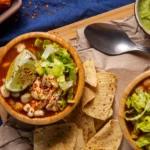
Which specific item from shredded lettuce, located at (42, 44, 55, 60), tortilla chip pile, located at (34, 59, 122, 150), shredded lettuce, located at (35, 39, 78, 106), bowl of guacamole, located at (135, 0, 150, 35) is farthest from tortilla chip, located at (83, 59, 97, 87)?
bowl of guacamole, located at (135, 0, 150, 35)

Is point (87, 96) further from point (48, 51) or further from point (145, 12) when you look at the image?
point (145, 12)

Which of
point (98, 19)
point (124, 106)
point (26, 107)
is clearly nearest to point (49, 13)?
point (98, 19)

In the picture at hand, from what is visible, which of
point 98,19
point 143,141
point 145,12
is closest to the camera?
point 143,141

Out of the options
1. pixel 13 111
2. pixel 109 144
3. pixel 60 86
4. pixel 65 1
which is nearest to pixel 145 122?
pixel 109 144

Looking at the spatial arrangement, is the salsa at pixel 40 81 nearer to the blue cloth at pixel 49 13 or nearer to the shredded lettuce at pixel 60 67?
the shredded lettuce at pixel 60 67

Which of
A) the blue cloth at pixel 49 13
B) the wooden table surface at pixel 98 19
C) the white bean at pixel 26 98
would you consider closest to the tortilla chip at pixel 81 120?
the white bean at pixel 26 98
